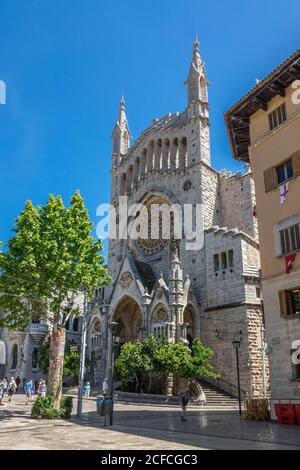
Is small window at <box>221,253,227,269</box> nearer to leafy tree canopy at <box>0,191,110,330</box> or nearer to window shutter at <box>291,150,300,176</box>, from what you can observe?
leafy tree canopy at <box>0,191,110,330</box>

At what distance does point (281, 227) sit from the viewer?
18391 mm

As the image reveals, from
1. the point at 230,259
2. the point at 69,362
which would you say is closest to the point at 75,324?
the point at 69,362

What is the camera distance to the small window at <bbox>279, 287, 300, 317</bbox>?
17.2 metres

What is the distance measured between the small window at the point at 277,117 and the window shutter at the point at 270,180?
2.40 meters

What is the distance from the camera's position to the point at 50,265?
1956cm

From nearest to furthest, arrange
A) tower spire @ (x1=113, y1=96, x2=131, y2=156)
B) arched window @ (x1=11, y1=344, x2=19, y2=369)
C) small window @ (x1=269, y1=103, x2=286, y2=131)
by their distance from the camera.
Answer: small window @ (x1=269, y1=103, x2=286, y2=131), arched window @ (x1=11, y1=344, x2=19, y2=369), tower spire @ (x1=113, y1=96, x2=131, y2=156)

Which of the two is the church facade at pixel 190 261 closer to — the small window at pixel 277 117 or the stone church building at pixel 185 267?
the stone church building at pixel 185 267

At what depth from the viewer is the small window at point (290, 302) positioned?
56.6ft

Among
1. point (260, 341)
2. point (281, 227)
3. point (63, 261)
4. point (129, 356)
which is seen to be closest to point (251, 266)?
point (260, 341)

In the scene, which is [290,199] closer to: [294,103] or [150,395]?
[294,103]

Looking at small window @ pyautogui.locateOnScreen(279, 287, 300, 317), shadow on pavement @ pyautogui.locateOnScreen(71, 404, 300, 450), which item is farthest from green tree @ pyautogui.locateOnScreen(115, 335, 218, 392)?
small window @ pyautogui.locateOnScreen(279, 287, 300, 317)

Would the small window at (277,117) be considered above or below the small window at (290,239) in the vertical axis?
above

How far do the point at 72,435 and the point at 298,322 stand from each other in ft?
32.3

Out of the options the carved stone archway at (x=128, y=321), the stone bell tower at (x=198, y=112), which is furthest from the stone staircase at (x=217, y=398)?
the stone bell tower at (x=198, y=112)
